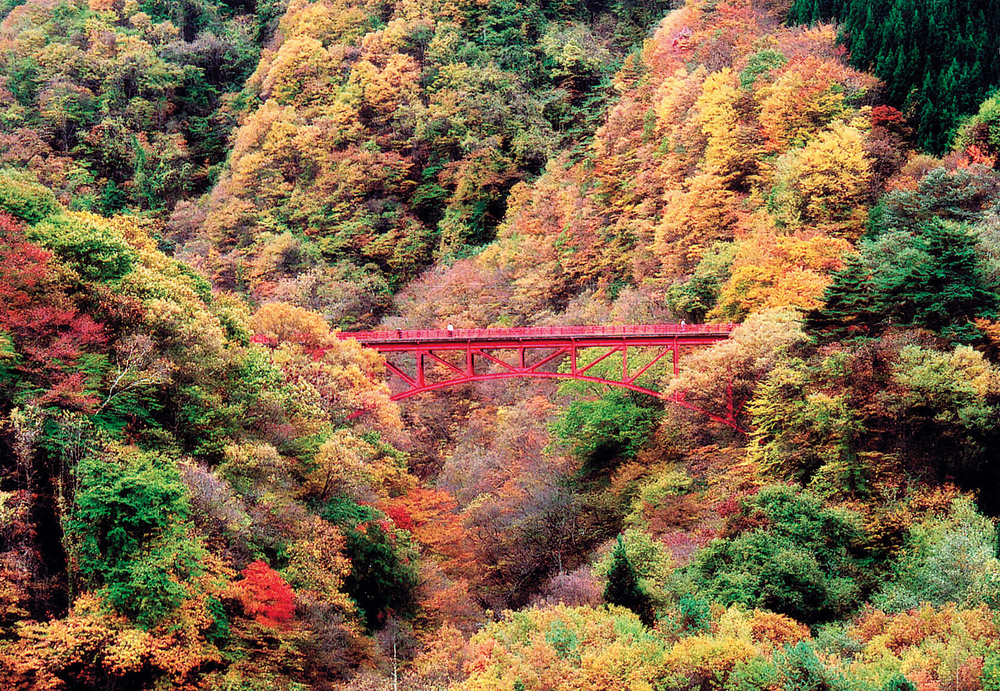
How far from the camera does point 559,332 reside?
46.4 metres

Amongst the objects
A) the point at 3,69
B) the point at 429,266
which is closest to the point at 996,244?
the point at 429,266

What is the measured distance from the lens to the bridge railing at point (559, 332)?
4434 centimetres

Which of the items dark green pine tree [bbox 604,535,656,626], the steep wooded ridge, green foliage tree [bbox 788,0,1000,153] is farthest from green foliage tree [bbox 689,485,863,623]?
green foliage tree [bbox 788,0,1000,153]

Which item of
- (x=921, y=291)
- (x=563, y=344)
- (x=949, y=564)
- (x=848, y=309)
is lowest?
(x=949, y=564)

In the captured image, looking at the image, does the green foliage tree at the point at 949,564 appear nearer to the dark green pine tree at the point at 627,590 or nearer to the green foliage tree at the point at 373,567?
the dark green pine tree at the point at 627,590

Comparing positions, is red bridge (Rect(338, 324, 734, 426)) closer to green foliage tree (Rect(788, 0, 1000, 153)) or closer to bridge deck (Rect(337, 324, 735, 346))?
bridge deck (Rect(337, 324, 735, 346))

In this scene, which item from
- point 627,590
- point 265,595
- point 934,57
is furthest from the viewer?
point 934,57

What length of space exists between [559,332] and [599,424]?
449 cm

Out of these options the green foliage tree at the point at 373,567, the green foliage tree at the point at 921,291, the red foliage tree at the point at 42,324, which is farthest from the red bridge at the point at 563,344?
the red foliage tree at the point at 42,324

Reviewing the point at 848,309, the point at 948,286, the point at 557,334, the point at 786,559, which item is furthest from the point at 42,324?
the point at 948,286

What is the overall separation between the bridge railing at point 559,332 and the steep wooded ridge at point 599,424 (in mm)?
1532

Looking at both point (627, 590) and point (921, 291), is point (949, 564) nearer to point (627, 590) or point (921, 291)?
point (627, 590)

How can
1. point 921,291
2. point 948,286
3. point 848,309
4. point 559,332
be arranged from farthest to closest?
point 559,332 < point 848,309 < point 921,291 < point 948,286

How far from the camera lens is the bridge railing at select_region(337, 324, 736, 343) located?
145ft
